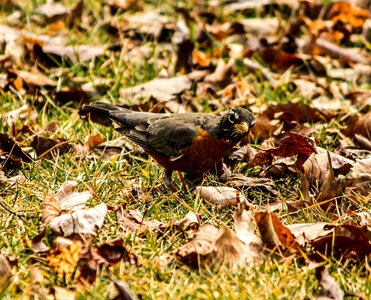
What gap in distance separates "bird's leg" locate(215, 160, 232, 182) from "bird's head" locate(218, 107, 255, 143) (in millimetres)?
275

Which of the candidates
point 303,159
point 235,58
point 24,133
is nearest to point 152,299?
point 303,159

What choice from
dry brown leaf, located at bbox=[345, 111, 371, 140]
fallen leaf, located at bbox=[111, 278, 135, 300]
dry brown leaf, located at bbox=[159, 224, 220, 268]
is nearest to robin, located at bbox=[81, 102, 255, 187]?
dry brown leaf, located at bbox=[159, 224, 220, 268]

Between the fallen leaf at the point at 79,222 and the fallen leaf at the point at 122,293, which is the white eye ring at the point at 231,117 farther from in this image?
the fallen leaf at the point at 122,293

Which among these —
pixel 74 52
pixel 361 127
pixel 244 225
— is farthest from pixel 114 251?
pixel 74 52

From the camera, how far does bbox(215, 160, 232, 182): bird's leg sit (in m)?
5.01

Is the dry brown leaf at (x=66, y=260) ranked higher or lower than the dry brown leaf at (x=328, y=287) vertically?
lower

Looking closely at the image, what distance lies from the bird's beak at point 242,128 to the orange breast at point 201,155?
14 centimetres

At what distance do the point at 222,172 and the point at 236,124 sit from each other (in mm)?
426

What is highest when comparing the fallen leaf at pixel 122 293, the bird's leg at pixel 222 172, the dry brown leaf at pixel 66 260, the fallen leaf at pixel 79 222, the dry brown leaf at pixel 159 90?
the fallen leaf at pixel 122 293

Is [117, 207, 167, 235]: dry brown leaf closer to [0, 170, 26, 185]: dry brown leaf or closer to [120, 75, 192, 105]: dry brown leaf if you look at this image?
[0, 170, 26, 185]: dry brown leaf

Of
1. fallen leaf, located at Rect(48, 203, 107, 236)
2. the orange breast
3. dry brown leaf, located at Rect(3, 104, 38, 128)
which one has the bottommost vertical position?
dry brown leaf, located at Rect(3, 104, 38, 128)

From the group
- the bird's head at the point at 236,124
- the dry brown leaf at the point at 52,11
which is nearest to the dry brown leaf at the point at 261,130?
the bird's head at the point at 236,124

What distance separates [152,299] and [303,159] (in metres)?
1.95

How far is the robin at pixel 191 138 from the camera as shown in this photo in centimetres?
480
